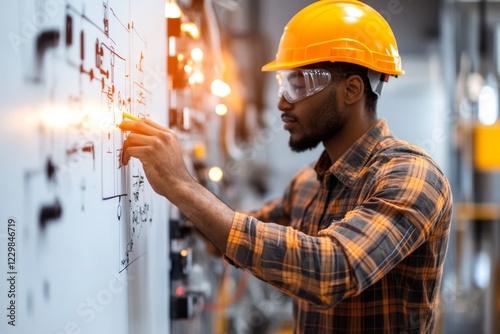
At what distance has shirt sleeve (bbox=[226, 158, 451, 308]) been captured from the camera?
3.60ft

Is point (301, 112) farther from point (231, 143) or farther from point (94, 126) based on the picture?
point (231, 143)

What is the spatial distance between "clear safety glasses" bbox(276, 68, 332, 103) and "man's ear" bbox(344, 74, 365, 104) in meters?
0.06

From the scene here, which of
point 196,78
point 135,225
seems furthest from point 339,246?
point 196,78

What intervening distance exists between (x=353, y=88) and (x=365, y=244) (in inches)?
18.9

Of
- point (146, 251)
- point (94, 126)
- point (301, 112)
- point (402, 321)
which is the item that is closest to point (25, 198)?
point (94, 126)

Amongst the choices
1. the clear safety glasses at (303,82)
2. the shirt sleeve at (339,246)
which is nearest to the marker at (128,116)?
the shirt sleeve at (339,246)

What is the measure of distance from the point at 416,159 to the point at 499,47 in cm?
266

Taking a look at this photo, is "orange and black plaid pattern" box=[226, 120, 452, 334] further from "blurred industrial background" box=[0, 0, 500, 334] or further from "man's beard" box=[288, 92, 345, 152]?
"blurred industrial background" box=[0, 0, 500, 334]

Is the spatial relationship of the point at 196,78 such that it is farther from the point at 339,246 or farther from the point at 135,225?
the point at 339,246

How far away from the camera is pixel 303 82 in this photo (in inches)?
56.7

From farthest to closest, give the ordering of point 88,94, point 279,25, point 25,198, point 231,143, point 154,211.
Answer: point 231,143
point 279,25
point 154,211
point 88,94
point 25,198

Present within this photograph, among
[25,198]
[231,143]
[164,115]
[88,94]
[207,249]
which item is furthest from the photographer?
[231,143]

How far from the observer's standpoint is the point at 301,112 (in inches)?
57.4

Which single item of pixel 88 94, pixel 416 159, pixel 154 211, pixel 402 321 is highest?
pixel 88 94
